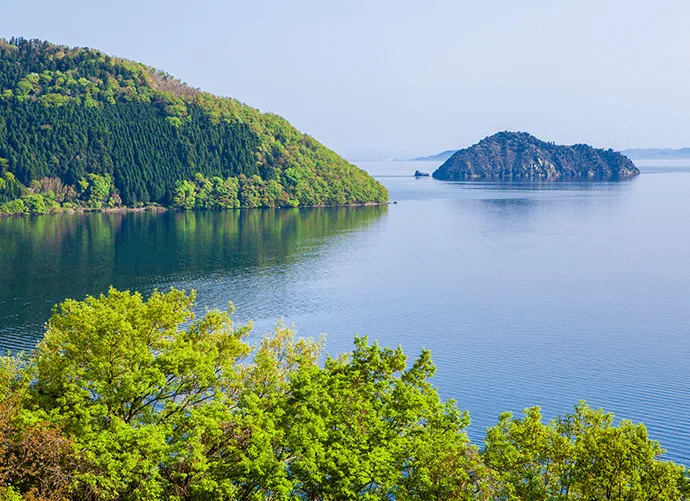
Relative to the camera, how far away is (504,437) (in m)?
25.8

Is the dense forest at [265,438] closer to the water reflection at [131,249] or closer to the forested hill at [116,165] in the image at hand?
the water reflection at [131,249]

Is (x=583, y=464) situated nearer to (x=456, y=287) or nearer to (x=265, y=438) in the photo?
(x=265, y=438)

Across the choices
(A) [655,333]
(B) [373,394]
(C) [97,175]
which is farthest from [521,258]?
(C) [97,175]

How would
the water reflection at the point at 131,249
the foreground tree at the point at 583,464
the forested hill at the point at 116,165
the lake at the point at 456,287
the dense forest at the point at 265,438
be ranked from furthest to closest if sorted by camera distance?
1. the forested hill at the point at 116,165
2. the water reflection at the point at 131,249
3. the lake at the point at 456,287
4. the dense forest at the point at 265,438
5. the foreground tree at the point at 583,464

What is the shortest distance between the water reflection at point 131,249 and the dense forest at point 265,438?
29.9 meters

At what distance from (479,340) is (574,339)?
314 inches

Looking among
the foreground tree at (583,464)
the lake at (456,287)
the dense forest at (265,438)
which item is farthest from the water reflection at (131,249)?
the foreground tree at (583,464)

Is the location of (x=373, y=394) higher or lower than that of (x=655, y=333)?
higher

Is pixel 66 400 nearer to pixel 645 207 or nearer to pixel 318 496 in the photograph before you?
pixel 318 496

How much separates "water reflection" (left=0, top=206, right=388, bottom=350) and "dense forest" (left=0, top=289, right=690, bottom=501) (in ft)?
98.0

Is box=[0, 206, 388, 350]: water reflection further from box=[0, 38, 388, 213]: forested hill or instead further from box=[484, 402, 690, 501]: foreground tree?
box=[484, 402, 690, 501]: foreground tree

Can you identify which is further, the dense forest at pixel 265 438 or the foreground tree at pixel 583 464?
the dense forest at pixel 265 438

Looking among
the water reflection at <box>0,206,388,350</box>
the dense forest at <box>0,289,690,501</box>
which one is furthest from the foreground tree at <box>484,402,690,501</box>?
the water reflection at <box>0,206,388,350</box>

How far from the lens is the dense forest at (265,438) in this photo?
Answer: 907 inches
